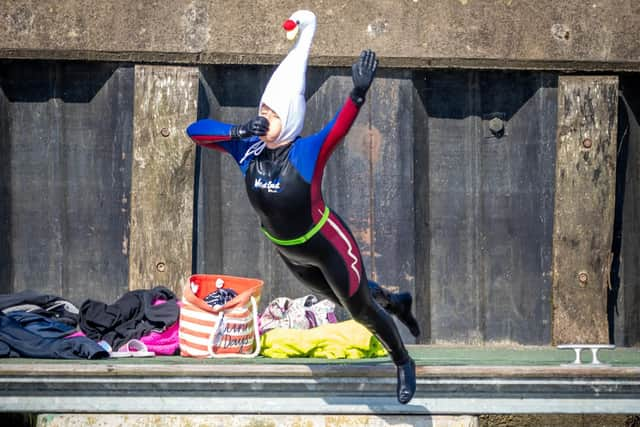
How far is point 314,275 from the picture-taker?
15.1ft

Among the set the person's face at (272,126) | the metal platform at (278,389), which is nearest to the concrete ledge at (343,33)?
the person's face at (272,126)

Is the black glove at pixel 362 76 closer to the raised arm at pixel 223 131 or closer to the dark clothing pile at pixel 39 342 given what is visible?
the raised arm at pixel 223 131

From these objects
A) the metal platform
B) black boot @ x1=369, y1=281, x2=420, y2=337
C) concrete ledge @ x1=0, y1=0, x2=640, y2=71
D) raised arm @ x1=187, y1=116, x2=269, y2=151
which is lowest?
the metal platform

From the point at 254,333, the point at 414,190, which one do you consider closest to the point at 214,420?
the point at 254,333

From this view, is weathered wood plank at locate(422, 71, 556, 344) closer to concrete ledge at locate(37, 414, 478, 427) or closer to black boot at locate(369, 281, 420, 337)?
black boot at locate(369, 281, 420, 337)

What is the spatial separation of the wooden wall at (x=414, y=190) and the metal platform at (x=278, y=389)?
2.67m

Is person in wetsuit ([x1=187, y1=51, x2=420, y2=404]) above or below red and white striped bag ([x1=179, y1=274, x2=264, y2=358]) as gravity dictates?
above

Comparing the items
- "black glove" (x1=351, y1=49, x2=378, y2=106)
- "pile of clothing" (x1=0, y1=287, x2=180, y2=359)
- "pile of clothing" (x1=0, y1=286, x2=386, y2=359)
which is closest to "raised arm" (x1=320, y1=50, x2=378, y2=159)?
"black glove" (x1=351, y1=49, x2=378, y2=106)

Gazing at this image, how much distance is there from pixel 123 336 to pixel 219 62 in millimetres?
2339

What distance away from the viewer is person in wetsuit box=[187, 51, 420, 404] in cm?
432

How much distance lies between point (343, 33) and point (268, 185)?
9.93ft

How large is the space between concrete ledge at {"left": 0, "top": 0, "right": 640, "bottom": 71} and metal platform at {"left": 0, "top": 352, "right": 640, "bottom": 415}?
3.17 meters

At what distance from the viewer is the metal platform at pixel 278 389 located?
454 centimetres

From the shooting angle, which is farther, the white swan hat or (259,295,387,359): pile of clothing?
(259,295,387,359): pile of clothing
